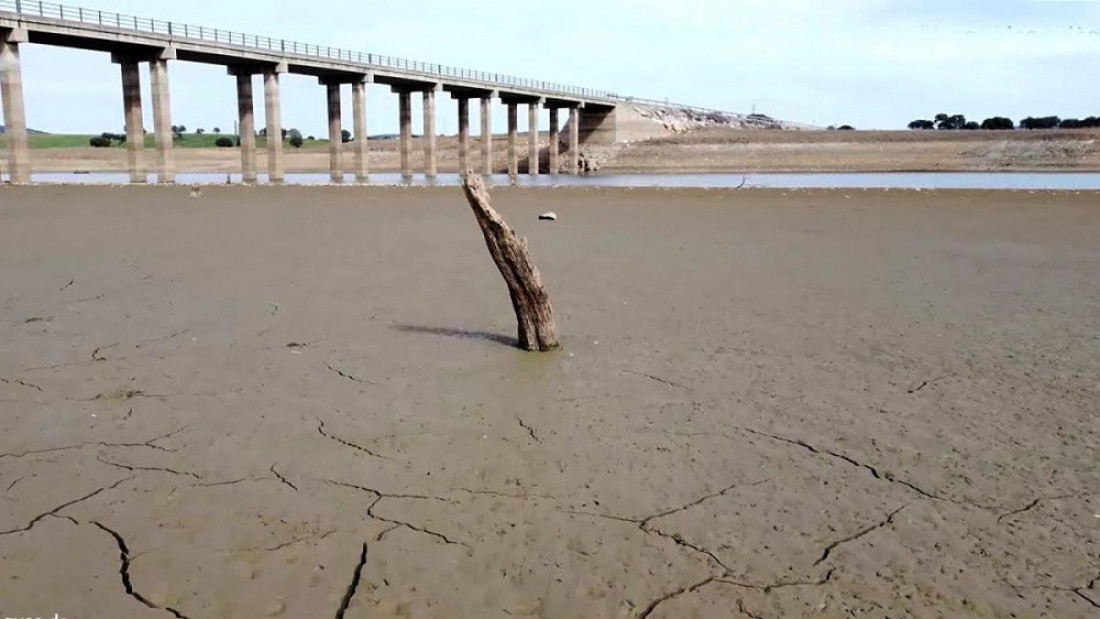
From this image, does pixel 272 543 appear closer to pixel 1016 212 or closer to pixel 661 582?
pixel 661 582

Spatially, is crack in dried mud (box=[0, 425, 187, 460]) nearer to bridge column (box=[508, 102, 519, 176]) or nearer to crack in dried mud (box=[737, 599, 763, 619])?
crack in dried mud (box=[737, 599, 763, 619])

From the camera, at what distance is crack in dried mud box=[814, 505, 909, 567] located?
11.1 feet

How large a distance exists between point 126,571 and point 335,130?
48568mm

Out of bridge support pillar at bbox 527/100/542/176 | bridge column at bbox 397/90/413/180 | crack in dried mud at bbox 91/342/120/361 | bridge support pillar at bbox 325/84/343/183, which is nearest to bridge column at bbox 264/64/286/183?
bridge support pillar at bbox 325/84/343/183

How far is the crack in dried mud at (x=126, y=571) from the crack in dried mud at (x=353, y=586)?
0.56 m

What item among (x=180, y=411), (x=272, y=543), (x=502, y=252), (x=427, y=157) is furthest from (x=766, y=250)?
(x=427, y=157)

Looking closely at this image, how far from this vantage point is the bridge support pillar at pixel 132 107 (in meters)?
35.7

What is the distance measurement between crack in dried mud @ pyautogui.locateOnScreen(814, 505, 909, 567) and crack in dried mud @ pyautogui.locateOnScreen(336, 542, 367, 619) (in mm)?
1867

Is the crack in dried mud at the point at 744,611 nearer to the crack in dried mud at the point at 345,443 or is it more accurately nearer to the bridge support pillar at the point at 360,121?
the crack in dried mud at the point at 345,443

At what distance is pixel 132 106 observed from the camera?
119 feet

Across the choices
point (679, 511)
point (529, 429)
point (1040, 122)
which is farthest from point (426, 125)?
point (1040, 122)

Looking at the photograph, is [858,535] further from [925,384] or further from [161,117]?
[161,117]

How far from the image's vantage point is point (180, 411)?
518 centimetres

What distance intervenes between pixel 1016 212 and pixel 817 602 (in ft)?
63.4
